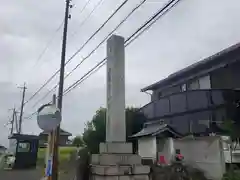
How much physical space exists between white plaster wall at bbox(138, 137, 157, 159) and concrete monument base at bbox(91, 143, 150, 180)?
661cm

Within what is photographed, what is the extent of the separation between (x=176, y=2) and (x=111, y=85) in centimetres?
269

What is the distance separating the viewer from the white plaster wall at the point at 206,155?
9634mm

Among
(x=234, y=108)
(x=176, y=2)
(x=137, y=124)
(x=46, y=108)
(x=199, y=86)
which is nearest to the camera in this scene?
(x=46, y=108)

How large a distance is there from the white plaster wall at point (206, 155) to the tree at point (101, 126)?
7.42m


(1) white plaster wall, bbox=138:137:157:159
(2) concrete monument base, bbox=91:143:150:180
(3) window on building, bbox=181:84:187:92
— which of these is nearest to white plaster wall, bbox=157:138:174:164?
(1) white plaster wall, bbox=138:137:157:159

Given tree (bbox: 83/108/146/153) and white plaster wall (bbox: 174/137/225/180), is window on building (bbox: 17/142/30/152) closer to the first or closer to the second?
tree (bbox: 83/108/146/153)

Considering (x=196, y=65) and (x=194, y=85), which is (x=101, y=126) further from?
(x=196, y=65)

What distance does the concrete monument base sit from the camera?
5992mm

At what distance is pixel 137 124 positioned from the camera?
20.1m

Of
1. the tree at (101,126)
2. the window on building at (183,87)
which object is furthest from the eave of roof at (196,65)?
the tree at (101,126)

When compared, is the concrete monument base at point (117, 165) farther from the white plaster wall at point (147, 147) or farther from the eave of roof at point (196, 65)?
the eave of roof at point (196, 65)

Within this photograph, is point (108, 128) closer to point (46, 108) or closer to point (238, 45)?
point (46, 108)

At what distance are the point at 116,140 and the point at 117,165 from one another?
75 centimetres

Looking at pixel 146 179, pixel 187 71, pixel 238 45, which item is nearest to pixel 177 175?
pixel 146 179
